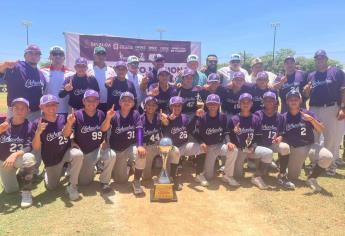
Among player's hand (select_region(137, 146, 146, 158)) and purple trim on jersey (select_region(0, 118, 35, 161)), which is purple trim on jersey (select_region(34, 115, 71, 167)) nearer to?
purple trim on jersey (select_region(0, 118, 35, 161))

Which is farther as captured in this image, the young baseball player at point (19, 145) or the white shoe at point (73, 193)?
the white shoe at point (73, 193)

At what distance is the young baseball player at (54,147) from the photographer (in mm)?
5484

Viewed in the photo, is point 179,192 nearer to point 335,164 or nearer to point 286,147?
point 286,147

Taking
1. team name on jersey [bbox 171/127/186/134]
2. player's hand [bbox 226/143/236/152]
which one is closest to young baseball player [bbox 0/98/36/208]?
team name on jersey [bbox 171/127/186/134]

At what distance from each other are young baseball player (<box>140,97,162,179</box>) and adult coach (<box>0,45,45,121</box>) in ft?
6.55

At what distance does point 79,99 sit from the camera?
6.45 metres

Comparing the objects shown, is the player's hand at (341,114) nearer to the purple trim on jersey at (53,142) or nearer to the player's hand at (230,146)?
the player's hand at (230,146)

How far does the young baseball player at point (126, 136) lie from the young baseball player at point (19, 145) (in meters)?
1.38

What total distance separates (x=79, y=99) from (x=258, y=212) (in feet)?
12.4

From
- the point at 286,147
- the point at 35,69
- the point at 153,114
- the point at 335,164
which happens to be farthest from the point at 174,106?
the point at 335,164

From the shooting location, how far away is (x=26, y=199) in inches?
207

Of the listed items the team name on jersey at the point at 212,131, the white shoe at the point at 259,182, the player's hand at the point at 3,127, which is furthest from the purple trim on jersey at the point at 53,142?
the white shoe at the point at 259,182

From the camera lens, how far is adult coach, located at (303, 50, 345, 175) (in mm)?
7105

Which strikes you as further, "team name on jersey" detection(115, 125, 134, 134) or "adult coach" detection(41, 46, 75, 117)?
"adult coach" detection(41, 46, 75, 117)
